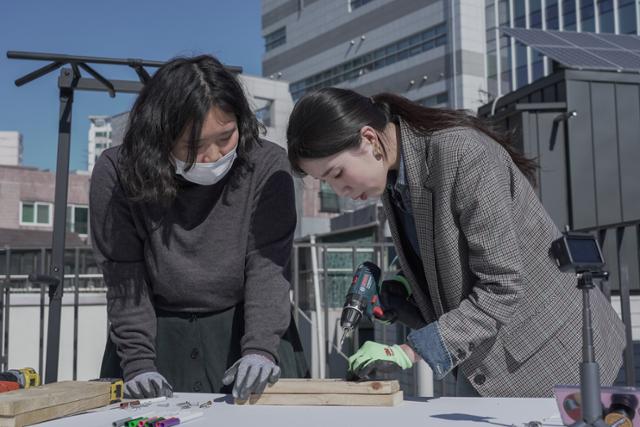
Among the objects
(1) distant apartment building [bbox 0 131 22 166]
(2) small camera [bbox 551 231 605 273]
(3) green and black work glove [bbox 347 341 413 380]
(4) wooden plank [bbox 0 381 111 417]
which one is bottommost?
(4) wooden plank [bbox 0 381 111 417]

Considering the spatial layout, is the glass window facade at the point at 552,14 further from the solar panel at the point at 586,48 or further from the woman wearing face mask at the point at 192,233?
the woman wearing face mask at the point at 192,233

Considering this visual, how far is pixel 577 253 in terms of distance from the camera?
4.16 ft

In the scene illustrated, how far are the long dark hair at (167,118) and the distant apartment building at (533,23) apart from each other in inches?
1129

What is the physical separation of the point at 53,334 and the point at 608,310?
77.3 inches

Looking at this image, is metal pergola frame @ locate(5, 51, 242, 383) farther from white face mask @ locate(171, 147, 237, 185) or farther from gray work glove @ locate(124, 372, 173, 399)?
gray work glove @ locate(124, 372, 173, 399)

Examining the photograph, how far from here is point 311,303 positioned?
7.34m

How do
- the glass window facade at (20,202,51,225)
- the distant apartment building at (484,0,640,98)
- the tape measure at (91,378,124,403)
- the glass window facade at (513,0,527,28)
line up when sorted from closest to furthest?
1. the tape measure at (91,378,124,403)
2. the glass window facade at (20,202,51,225)
3. the distant apartment building at (484,0,640,98)
4. the glass window facade at (513,0,527,28)

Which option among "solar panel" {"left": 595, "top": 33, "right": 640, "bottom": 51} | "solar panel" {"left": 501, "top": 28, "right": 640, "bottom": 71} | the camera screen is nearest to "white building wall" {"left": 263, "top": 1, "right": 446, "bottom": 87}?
"solar panel" {"left": 595, "top": 33, "right": 640, "bottom": 51}

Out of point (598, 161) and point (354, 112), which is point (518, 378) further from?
point (598, 161)

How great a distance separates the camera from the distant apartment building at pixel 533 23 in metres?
28.9

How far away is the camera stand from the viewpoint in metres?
1.25

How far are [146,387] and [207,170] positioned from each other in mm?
626

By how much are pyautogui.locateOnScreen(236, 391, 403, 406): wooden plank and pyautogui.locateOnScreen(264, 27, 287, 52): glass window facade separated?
137 ft

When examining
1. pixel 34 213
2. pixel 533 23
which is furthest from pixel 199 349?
pixel 533 23
